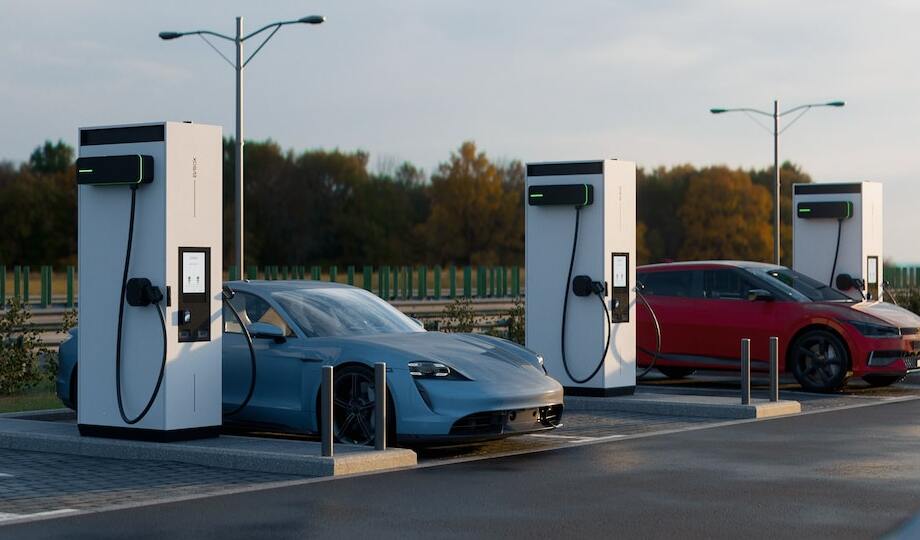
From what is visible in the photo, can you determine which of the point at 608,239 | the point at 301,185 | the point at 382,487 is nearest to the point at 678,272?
the point at 608,239

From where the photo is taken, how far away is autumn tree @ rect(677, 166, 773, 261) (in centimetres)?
9581

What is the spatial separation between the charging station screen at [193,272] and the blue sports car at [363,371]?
46cm

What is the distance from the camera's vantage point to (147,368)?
11.3m

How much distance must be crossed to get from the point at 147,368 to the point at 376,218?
7699cm

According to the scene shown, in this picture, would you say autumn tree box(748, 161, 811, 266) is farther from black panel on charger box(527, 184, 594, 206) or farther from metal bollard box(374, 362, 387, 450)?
metal bollard box(374, 362, 387, 450)

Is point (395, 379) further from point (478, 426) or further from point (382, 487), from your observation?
point (382, 487)


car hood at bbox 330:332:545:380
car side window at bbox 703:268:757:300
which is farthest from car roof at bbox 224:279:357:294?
car side window at bbox 703:268:757:300

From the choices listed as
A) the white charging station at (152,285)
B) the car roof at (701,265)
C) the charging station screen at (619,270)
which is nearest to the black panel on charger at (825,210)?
the car roof at (701,265)

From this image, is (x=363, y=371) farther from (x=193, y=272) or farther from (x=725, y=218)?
(x=725, y=218)

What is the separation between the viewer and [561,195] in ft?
51.8

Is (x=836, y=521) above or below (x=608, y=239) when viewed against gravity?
below

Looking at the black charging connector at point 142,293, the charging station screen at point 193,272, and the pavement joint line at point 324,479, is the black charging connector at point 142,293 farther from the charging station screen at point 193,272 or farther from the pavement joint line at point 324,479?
the pavement joint line at point 324,479

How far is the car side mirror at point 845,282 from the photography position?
21.6 meters

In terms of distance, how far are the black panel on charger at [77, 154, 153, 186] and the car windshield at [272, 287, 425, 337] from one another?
167 cm
